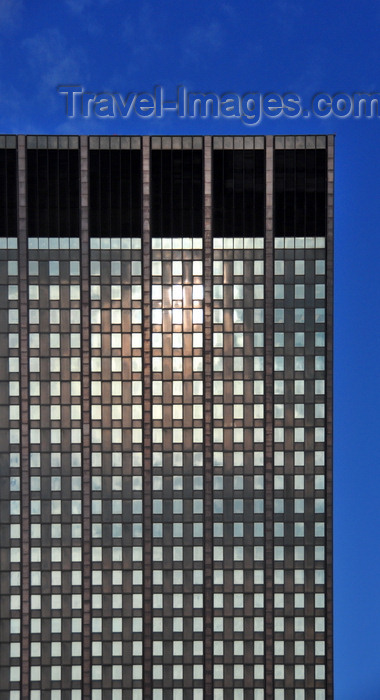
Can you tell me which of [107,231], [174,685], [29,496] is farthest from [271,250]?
[174,685]

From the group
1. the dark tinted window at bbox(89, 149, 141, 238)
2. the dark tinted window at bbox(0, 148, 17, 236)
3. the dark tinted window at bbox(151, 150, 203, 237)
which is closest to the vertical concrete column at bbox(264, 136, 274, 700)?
the dark tinted window at bbox(151, 150, 203, 237)

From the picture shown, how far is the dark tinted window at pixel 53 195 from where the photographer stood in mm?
51125

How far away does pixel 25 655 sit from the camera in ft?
166

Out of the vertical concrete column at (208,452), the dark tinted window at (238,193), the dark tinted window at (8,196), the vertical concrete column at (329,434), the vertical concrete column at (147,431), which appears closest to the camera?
the vertical concrete column at (147,431)

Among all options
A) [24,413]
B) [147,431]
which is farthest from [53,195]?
[147,431]

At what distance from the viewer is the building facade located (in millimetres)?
50781

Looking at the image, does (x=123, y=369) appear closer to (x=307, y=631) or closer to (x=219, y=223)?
(x=219, y=223)

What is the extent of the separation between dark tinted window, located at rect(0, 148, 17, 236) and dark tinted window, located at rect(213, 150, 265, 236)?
20203 millimetres

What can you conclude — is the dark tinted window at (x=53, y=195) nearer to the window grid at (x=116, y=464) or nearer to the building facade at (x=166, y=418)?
the building facade at (x=166, y=418)

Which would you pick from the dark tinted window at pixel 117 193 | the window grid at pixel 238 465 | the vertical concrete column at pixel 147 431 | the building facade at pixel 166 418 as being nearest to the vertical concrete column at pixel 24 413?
the building facade at pixel 166 418

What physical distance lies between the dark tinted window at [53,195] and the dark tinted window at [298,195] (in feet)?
67.1

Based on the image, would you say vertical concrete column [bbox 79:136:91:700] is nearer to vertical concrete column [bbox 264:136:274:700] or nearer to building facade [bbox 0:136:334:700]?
building facade [bbox 0:136:334:700]

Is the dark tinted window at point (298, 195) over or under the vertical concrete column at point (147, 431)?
over

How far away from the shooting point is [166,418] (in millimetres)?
51062
